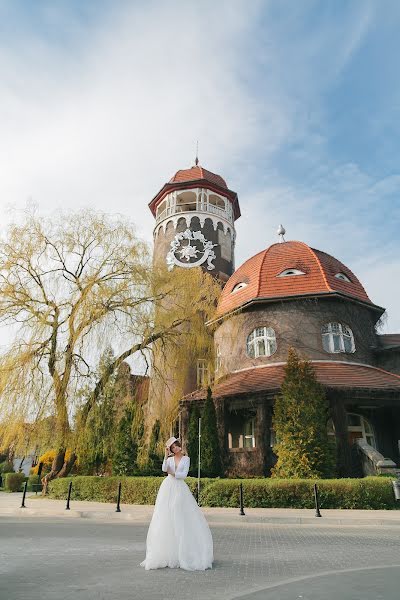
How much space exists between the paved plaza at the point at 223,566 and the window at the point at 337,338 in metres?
12.4

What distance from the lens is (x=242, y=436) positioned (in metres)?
22.0

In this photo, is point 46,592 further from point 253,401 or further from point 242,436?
point 242,436

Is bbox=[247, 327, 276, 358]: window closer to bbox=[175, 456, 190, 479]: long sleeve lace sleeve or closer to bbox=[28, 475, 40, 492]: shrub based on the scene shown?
bbox=[28, 475, 40, 492]: shrub

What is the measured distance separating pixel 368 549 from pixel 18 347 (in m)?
13.6

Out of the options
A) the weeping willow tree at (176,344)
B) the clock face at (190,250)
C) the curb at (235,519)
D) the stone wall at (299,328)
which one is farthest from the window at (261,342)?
the curb at (235,519)

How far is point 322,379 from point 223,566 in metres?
13.6

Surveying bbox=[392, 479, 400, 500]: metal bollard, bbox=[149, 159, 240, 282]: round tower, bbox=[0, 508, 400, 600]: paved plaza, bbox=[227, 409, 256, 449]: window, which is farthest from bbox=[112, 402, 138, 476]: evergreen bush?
bbox=[149, 159, 240, 282]: round tower

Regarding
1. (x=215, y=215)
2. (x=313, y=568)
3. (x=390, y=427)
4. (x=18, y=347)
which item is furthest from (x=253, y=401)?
(x=215, y=215)

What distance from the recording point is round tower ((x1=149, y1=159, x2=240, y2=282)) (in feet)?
106

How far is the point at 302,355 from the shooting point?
21.6m

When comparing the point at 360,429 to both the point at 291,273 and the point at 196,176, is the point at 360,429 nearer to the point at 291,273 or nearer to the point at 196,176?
the point at 291,273

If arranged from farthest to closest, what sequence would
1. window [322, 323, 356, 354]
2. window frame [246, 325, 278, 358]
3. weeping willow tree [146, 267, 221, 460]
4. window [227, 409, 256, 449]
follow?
window frame [246, 325, 278, 358] → window [322, 323, 356, 354] → window [227, 409, 256, 449] → weeping willow tree [146, 267, 221, 460]

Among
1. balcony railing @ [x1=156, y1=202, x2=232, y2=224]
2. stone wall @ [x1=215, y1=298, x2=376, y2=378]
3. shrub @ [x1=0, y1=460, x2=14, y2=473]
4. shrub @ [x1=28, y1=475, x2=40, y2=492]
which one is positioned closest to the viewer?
stone wall @ [x1=215, y1=298, x2=376, y2=378]

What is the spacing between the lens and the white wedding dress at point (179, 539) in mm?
5926
